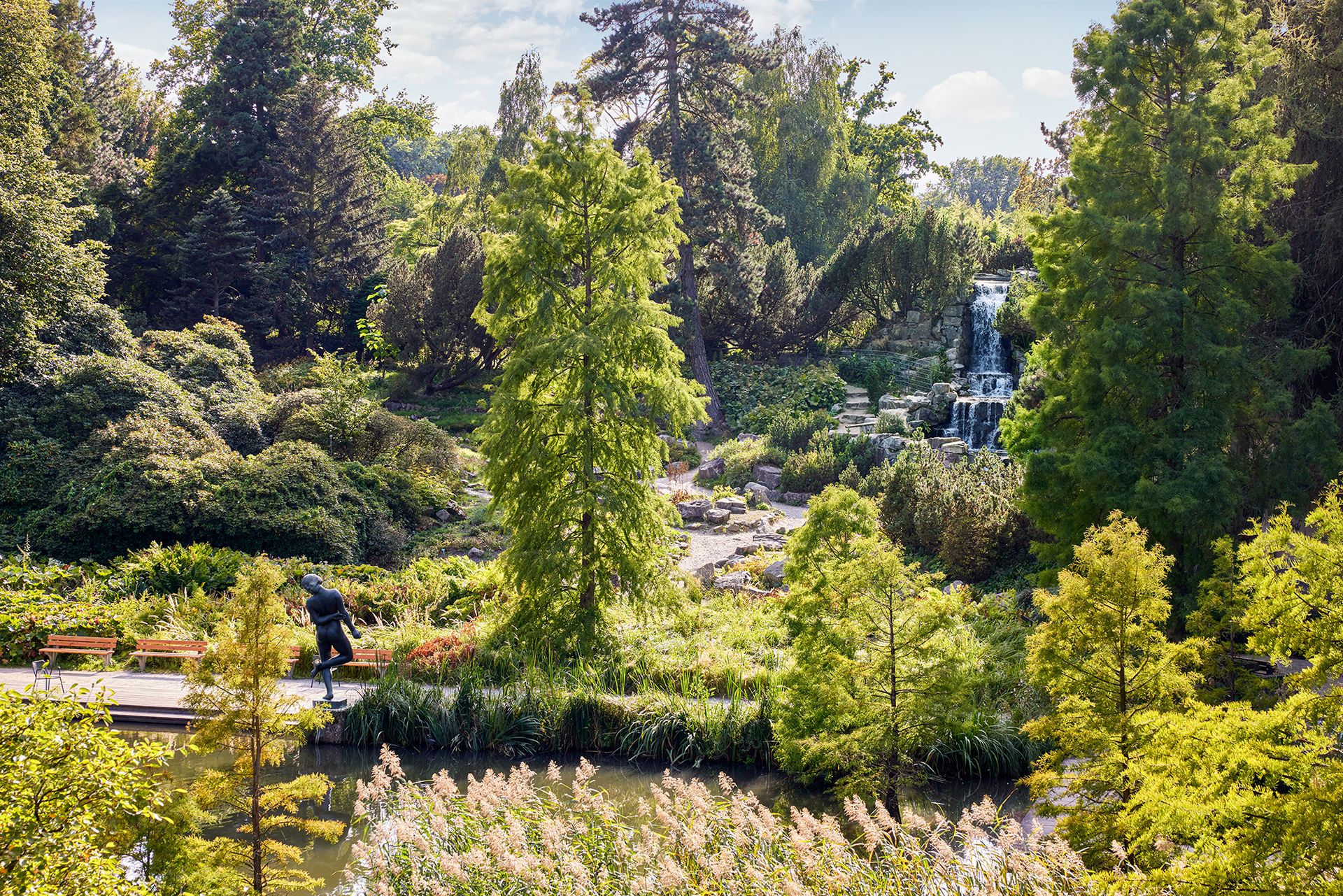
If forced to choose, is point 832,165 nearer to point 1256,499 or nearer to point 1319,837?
point 1256,499

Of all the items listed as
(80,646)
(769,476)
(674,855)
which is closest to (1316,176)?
(769,476)

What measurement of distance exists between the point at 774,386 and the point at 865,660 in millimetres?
18718

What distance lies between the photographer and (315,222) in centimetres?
2842

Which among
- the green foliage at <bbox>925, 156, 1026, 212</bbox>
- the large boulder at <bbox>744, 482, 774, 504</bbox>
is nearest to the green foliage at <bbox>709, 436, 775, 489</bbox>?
the large boulder at <bbox>744, 482, 774, 504</bbox>

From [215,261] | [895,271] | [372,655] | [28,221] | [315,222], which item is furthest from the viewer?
[315,222]

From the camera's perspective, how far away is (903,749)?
7.06m

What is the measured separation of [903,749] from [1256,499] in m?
5.80

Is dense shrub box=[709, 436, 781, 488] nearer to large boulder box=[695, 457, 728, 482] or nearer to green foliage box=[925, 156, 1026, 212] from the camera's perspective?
large boulder box=[695, 457, 728, 482]

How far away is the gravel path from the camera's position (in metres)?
14.5

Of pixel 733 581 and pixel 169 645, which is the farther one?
pixel 733 581

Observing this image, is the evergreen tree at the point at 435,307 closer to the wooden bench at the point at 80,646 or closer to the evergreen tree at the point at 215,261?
the evergreen tree at the point at 215,261

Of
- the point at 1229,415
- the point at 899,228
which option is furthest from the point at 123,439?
the point at 899,228

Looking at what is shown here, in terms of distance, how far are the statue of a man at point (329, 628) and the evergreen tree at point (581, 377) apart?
181cm

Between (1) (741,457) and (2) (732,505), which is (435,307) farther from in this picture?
(2) (732,505)
